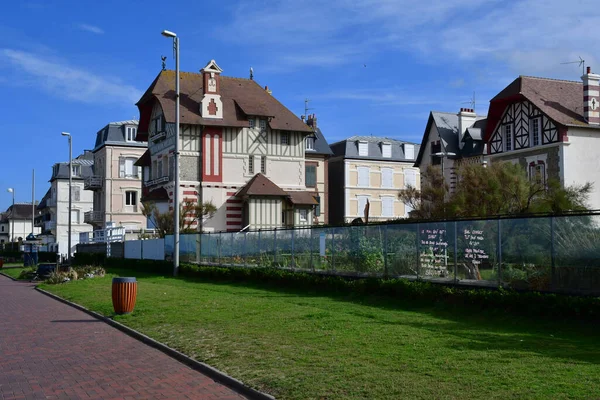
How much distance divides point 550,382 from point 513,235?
7535 millimetres

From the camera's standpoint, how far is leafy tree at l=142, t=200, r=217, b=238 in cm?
4050

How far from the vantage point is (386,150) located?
224 ft

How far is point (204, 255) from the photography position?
106ft

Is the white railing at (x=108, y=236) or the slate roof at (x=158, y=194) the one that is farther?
the white railing at (x=108, y=236)

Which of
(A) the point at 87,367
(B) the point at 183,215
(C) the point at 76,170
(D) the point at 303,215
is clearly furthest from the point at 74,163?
(A) the point at 87,367

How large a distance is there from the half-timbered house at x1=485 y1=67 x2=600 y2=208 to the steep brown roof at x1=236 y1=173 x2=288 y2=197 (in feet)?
46.5

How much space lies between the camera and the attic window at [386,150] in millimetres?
68062

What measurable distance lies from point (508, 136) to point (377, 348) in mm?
36506

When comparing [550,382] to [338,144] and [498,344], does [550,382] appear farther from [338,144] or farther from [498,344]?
[338,144]

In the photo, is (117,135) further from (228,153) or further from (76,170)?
(228,153)

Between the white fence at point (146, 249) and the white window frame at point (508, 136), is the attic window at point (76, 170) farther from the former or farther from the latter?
the white window frame at point (508, 136)

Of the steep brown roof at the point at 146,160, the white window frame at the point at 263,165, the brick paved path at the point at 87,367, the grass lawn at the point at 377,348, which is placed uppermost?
the steep brown roof at the point at 146,160

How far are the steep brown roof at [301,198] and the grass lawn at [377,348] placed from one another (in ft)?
93.3

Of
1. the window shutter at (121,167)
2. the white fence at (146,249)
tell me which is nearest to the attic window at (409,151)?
the window shutter at (121,167)
